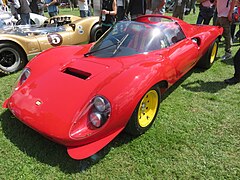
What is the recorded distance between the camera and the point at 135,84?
2.24 metres

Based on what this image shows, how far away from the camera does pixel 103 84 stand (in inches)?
88.1

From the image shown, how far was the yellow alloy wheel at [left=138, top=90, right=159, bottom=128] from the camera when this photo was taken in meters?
2.44

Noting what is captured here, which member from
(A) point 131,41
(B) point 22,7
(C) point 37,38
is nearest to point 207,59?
(A) point 131,41

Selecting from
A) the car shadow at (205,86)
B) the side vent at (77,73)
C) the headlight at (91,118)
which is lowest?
the car shadow at (205,86)

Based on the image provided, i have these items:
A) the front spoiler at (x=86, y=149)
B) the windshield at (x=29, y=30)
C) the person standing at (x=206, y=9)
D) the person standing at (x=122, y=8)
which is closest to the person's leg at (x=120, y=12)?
the person standing at (x=122, y=8)

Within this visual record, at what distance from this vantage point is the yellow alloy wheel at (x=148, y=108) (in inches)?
95.9

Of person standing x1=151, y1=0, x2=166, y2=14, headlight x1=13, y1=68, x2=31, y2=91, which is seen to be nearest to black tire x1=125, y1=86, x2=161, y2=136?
headlight x1=13, y1=68, x2=31, y2=91

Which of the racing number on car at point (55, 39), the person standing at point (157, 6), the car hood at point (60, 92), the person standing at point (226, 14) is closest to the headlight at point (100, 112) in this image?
the car hood at point (60, 92)

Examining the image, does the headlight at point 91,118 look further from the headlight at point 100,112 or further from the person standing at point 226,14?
the person standing at point 226,14

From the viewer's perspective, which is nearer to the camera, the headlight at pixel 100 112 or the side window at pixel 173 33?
the headlight at pixel 100 112

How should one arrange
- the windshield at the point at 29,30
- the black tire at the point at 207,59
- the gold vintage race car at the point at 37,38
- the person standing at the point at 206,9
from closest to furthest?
the black tire at the point at 207,59 → the gold vintage race car at the point at 37,38 → the windshield at the point at 29,30 → the person standing at the point at 206,9

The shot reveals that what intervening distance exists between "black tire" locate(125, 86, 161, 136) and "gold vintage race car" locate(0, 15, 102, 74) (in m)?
2.81

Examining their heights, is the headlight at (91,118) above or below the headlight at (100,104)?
below

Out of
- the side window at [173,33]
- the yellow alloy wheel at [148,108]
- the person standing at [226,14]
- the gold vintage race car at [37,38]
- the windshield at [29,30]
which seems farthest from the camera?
the windshield at [29,30]
